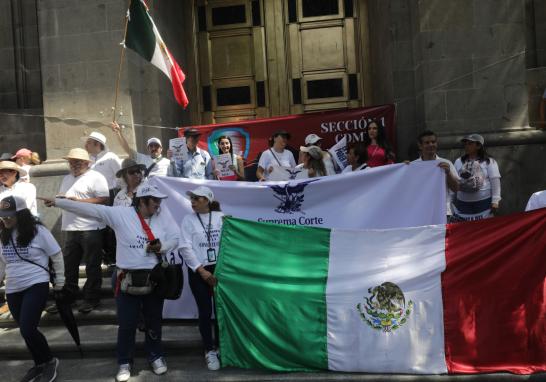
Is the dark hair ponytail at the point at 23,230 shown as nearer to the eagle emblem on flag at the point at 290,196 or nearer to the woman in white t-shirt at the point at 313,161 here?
the eagle emblem on flag at the point at 290,196

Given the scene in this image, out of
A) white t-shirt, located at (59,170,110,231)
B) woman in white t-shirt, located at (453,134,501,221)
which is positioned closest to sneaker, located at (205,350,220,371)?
white t-shirt, located at (59,170,110,231)

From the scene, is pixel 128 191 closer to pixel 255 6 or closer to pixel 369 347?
pixel 369 347

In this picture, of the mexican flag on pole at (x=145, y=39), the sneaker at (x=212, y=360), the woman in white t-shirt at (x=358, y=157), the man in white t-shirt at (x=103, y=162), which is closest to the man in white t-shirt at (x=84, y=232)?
the man in white t-shirt at (x=103, y=162)

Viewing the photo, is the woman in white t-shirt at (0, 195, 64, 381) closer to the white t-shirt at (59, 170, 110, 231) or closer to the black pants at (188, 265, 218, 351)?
the white t-shirt at (59, 170, 110, 231)

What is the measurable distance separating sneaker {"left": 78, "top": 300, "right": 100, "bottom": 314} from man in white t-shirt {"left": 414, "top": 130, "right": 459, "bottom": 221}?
163 inches

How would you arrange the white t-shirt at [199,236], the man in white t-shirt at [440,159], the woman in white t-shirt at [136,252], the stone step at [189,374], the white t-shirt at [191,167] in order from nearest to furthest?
the stone step at [189,374] < the woman in white t-shirt at [136,252] < the white t-shirt at [199,236] < the man in white t-shirt at [440,159] < the white t-shirt at [191,167]

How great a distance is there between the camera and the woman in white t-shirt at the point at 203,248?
6.16 m

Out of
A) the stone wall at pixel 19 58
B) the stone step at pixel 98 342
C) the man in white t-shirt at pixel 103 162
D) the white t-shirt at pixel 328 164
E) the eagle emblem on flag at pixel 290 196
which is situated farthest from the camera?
the stone wall at pixel 19 58

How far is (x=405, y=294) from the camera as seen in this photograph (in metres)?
5.81

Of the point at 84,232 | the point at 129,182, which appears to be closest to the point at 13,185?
the point at 84,232

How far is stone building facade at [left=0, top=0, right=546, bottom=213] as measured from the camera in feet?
31.0

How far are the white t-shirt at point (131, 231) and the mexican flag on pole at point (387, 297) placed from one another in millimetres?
578

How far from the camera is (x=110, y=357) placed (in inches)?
263

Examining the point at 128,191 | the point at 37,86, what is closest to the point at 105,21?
the point at 37,86
